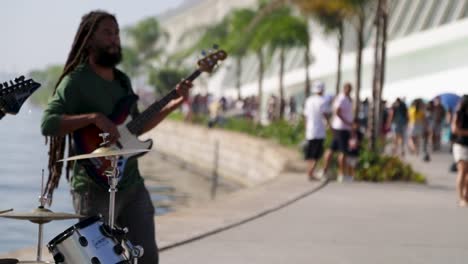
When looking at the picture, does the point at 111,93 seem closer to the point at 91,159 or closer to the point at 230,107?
the point at 91,159

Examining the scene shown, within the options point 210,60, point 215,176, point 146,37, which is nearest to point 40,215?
point 210,60

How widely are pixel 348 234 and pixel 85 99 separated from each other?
227 inches

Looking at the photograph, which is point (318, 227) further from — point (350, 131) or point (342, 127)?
point (350, 131)

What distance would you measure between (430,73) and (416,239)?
1594 inches

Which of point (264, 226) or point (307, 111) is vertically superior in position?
point (307, 111)

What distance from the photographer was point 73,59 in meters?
6.46

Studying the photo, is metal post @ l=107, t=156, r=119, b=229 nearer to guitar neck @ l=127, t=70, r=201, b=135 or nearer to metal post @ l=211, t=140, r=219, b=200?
guitar neck @ l=127, t=70, r=201, b=135

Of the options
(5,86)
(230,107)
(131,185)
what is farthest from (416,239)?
(230,107)

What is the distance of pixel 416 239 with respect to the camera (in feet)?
37.6

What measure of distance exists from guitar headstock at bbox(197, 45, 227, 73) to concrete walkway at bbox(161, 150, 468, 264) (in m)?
2.70

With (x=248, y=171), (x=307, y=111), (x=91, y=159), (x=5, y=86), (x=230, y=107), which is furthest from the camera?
(x=230, y=107)

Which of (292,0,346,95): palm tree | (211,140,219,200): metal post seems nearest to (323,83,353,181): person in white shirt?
(211,140,219,200): metal post

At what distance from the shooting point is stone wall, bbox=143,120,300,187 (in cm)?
2751

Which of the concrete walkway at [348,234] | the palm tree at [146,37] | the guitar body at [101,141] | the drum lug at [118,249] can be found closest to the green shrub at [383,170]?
the concrete walkway at [348,234]
